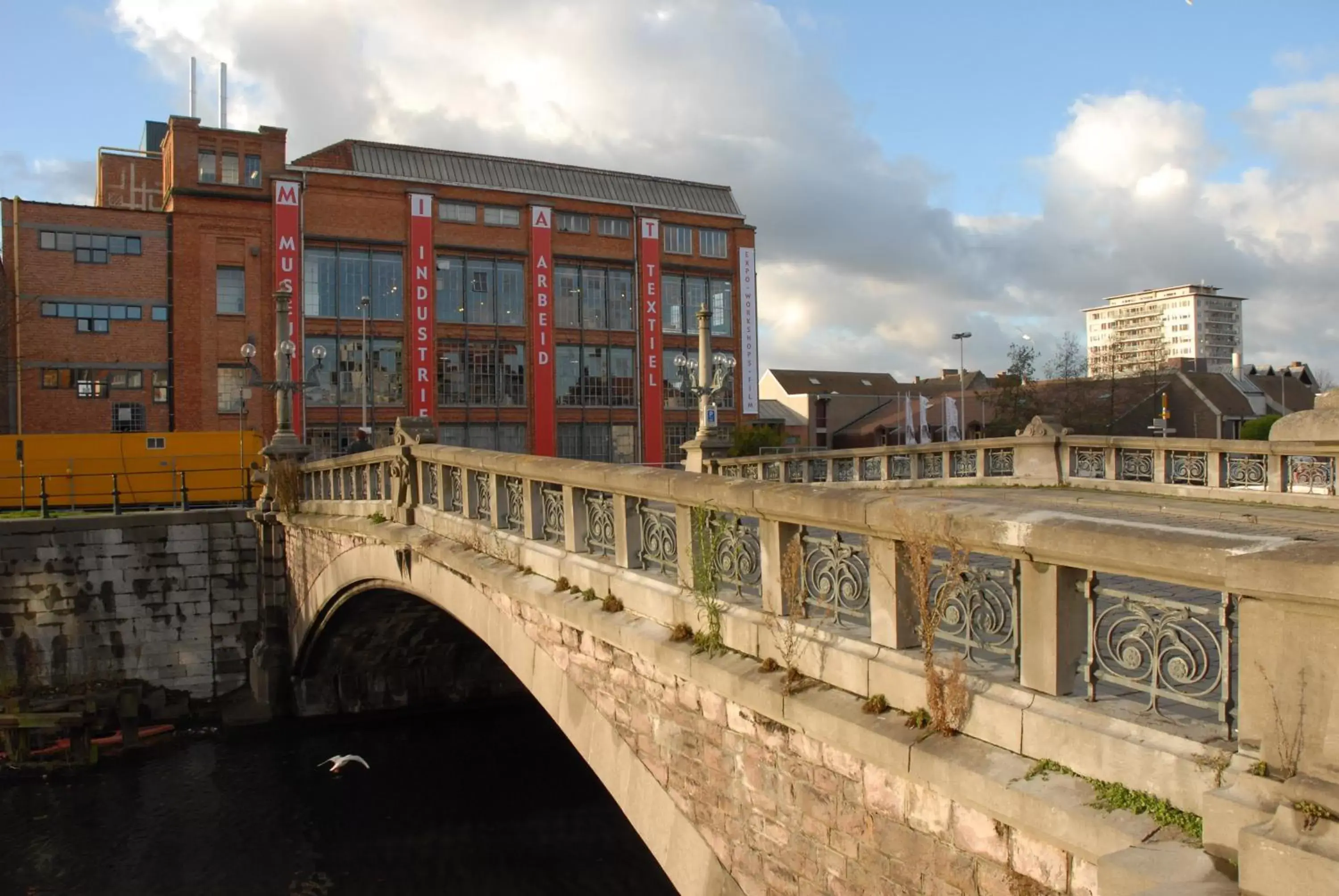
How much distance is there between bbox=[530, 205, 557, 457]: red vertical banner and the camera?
41.8 metres

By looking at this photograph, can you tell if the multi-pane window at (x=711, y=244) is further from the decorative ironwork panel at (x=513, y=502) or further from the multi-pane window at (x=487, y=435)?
the decorative ironwork panel at (x=513, y=502)

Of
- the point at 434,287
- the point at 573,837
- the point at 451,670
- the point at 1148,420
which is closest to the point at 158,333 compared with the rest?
the point at 434,287

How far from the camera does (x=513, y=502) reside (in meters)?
9.65

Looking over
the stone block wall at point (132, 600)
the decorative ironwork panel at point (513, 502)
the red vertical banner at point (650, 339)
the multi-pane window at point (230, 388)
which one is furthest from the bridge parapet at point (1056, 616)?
the red vertical banner at point (650, 339)

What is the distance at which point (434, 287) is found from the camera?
39719mm

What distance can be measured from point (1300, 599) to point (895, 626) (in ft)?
6.14

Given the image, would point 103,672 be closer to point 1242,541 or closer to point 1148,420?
point 1242,541

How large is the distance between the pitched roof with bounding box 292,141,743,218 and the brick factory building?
0.34 ft

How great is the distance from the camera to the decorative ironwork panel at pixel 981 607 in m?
3.90

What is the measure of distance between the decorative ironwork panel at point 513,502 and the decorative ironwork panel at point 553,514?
26.9 inches

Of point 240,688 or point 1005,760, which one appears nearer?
point 1005,760

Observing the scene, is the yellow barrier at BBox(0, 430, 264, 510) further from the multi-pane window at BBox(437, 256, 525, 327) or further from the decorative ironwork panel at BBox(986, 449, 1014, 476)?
the decorative ironwork panel at BBox(986, 449, 1014, 476)

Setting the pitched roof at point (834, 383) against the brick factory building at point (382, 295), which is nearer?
the brick factory building at point (382, 295)

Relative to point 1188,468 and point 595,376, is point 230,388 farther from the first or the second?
point 1188,468
